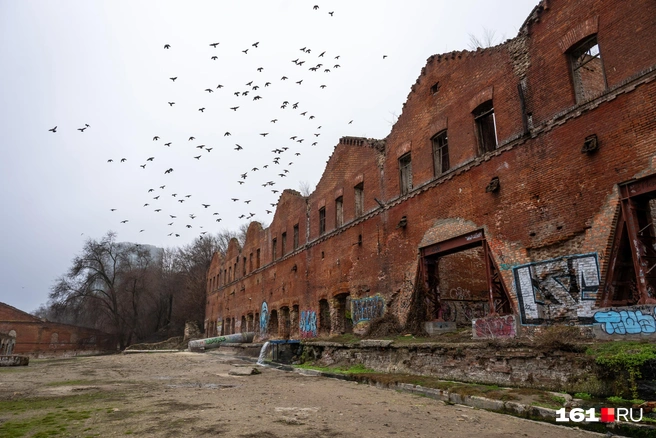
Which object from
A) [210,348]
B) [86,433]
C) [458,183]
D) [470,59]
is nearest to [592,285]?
[458,183]

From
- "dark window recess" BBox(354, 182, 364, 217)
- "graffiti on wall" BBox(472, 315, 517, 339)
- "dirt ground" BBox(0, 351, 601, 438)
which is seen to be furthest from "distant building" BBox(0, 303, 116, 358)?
"graffiti on wall" BBox(472, 315, 517, 339)

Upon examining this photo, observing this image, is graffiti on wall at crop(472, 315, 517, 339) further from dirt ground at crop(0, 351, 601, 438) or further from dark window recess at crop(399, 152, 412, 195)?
dark window recess at crop(399, 152, 412, 195)

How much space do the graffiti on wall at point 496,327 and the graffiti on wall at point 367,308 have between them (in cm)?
529

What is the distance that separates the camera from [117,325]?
146 feet

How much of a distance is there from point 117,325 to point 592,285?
4652 centimetres

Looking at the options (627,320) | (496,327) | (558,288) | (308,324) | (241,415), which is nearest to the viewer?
(241,415)

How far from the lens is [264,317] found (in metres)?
29.7

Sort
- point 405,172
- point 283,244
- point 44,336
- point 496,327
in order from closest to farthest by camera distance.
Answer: point 496,327 → point 405,172 → point 283,244 → point 44,336

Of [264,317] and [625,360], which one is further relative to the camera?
[264,317]

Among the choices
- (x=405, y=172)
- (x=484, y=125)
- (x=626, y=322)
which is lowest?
(x=626, y=322)

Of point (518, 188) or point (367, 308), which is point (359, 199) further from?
point (518, 188)

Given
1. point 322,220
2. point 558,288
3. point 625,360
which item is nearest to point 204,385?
point 625,360

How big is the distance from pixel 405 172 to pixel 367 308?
5.71 m

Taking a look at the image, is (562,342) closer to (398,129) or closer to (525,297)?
(525,297)
